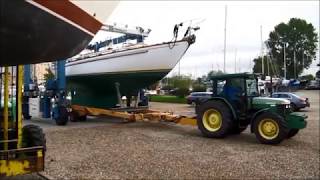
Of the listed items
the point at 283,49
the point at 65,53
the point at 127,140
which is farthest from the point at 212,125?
the point at 283,49

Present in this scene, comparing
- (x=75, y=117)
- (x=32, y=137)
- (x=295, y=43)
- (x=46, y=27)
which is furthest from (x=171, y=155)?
(x=295, y=43)

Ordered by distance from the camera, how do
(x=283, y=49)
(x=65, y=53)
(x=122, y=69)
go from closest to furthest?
(x=65, y=53) → (x=122, y=69) → (x=283, y=49)

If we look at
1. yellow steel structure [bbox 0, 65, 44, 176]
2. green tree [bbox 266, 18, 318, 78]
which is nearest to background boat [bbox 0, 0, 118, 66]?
yellow steel structure [bbox 0, 65, 44, 176]

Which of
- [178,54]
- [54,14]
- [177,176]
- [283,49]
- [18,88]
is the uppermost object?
[283,49]

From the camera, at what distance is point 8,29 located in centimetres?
226

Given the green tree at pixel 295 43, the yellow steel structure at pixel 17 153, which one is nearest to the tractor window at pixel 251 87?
the yellow steel structure at pixel 17 153

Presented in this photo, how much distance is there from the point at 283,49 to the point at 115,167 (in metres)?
78.8

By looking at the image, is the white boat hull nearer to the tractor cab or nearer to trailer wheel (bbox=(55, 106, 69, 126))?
trailer wheel (bbox=(55, 106, 69, 126))

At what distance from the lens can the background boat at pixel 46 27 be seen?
222 centimetres

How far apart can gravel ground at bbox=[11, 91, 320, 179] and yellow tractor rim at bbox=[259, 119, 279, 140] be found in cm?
34

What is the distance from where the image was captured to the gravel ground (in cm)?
752

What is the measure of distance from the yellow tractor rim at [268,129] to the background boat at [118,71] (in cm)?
426

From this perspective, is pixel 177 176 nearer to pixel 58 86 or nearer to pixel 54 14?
pixel 54 14

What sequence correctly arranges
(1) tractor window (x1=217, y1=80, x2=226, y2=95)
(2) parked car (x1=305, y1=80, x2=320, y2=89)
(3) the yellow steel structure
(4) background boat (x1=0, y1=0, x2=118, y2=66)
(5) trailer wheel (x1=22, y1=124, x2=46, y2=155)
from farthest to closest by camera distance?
(2) parked car (x1=305, y1=80, x2=320, y2=89) < (1) tractor window (x1=217, y1=80, x2=226, y2=95) < (5) trailer wheel (x1=22, y1=124, x2=46, y2=155) < (3) the yellow steel structure < (4) background boat (x1=0, y1=0, x2=118, y2=66)
